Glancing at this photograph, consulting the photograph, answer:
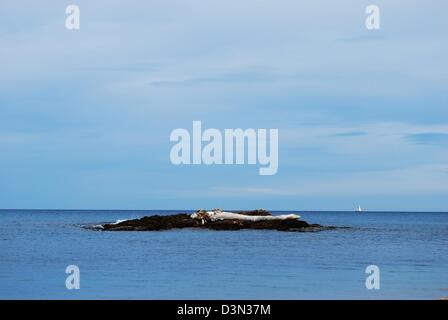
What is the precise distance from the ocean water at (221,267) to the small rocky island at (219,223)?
1252cm

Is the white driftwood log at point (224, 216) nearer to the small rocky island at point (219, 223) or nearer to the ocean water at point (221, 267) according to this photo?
the small rocky island at point (219, 223)

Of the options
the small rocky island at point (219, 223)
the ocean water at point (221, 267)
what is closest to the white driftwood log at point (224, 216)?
the small rocky island at point (219, 223)

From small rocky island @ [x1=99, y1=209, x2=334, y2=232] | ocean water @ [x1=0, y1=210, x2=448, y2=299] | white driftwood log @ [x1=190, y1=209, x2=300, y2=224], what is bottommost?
ocean water @ [x1=0, y1=210, x2=448, y2=299]

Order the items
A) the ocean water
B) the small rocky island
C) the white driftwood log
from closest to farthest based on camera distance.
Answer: the ocean water < the small rocky island < the white driftwood log

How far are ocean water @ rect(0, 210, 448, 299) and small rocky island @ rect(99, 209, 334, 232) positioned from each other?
12518 millimetres

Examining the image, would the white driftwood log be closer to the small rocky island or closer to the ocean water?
the small rocky island

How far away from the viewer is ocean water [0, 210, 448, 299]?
95.6ft

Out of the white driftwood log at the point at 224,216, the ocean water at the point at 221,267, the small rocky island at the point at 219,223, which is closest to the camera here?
the ocean water at the point at 221,267

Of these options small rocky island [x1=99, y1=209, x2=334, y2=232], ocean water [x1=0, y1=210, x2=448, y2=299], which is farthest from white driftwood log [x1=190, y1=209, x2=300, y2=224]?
ocean water [x1=0, y1=210, x2=448, y2=299]

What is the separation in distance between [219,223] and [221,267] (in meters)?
39.1

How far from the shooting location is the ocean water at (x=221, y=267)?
2914cm

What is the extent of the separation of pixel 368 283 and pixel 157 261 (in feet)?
56.3
